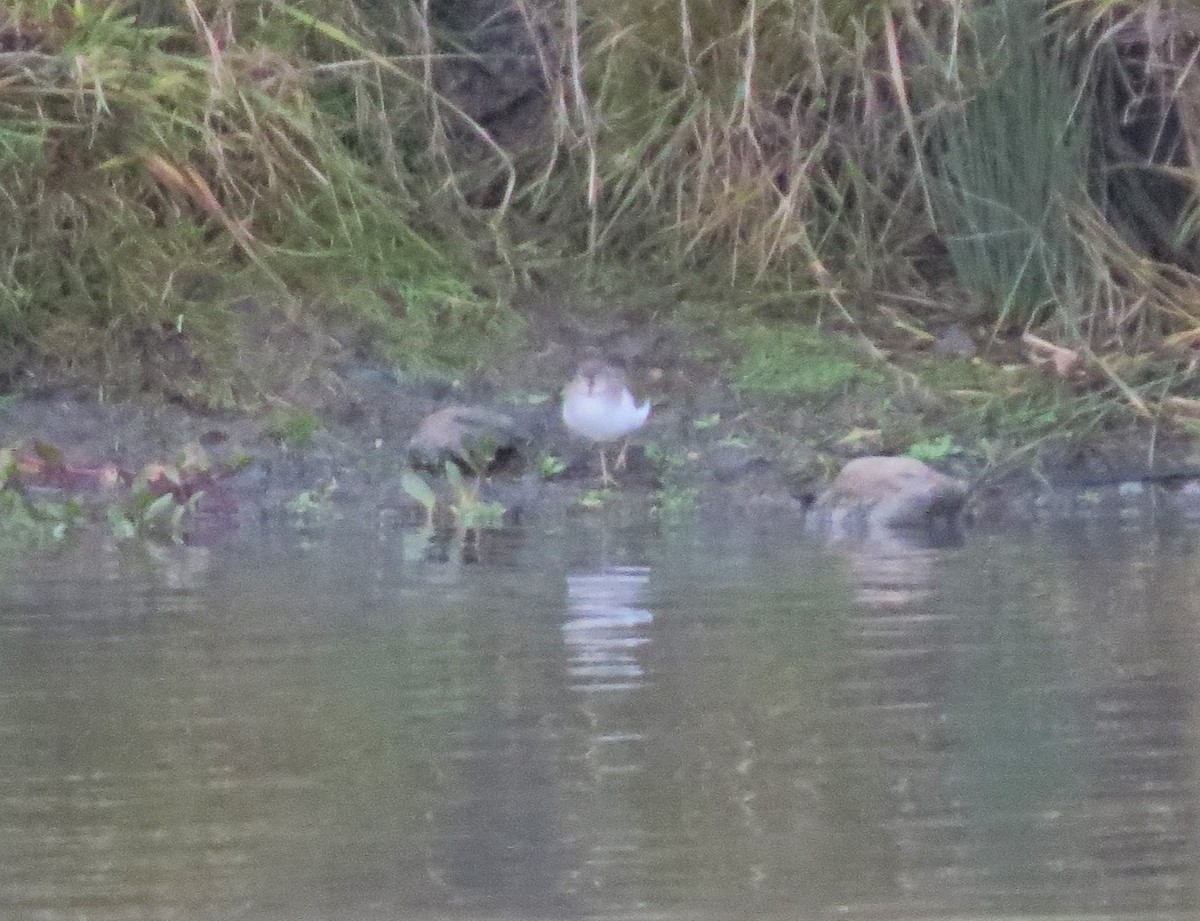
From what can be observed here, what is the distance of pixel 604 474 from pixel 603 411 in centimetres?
23

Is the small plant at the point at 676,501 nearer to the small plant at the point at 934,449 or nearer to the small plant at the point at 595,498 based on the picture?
the small plant at the point at 595,498

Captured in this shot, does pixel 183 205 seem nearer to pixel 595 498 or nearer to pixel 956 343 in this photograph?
pixel 595 498

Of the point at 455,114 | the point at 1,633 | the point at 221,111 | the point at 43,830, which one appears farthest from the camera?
the point at 455,114

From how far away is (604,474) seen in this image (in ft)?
24.6

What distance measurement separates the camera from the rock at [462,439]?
24.2 ft

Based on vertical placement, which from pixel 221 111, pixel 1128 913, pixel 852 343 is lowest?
pixel 1128 913

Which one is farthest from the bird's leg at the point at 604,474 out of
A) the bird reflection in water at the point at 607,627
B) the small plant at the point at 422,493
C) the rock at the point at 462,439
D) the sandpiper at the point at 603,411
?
the bird reflection in water at the point at 607,627

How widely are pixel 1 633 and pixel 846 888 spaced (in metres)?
2.39

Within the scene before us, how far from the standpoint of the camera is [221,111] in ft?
26.5

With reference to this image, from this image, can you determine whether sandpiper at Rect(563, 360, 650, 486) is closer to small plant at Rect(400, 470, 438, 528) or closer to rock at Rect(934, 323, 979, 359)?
small plant at Rect(400, 470, 438, 528)

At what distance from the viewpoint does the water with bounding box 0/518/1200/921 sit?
10.2 ft

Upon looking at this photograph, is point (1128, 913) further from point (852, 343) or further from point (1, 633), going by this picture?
point (852, 343)

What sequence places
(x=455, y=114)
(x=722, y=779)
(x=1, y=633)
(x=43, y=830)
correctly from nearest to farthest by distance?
(x=43, y=830) → (x=722, y=779) → (x=1, y=633) → (x=455, y=114)

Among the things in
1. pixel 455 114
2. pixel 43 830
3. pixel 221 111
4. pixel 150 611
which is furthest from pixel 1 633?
pixel 455 114
